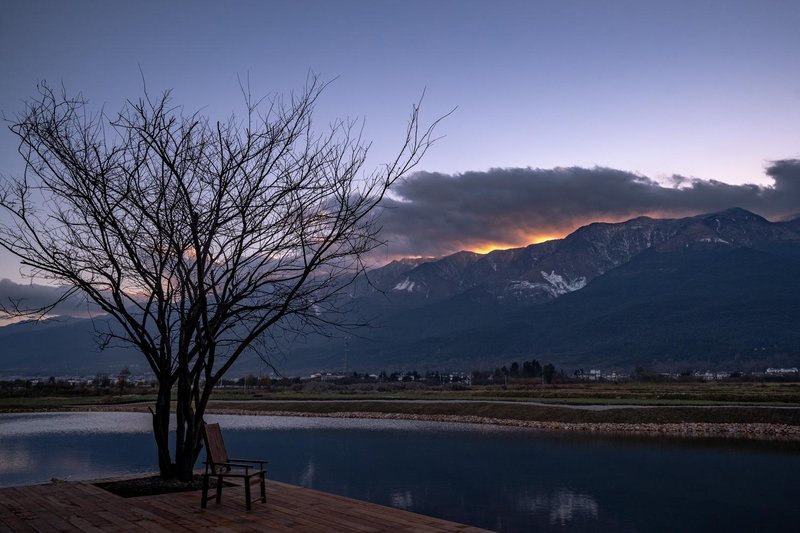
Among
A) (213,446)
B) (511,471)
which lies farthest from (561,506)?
(213,446)

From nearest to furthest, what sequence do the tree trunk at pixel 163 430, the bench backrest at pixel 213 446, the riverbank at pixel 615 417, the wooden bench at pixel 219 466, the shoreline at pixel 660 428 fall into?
the wooden bench at pixel 219 466
the bench backrest at pixel 213 446
the tree trunk at pixel 163 430
the shoreline at pixel 660 428
the riverbank at pixel 615 417

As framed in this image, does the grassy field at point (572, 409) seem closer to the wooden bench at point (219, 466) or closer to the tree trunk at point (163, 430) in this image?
the tree trunk at point (163, 430)

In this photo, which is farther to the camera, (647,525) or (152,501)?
(647,525)

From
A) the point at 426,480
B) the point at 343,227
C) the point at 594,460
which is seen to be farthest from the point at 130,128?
the point at 594,460

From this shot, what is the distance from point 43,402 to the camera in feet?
192

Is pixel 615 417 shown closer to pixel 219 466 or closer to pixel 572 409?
pixel 572 409

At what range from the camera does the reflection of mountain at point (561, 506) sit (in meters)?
13.3

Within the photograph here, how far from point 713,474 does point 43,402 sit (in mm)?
57807

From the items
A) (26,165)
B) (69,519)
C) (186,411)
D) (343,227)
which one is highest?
(26,165)

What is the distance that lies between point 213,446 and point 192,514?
52.1 inches

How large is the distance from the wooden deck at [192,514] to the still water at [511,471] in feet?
14.6

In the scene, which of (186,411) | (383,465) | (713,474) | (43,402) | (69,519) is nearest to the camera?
(69,519)

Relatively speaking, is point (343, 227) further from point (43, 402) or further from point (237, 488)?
point (43, 402)

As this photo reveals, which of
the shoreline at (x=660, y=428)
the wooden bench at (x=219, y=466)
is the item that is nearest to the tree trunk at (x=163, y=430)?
the wooden bench at (x=219, y=466)
